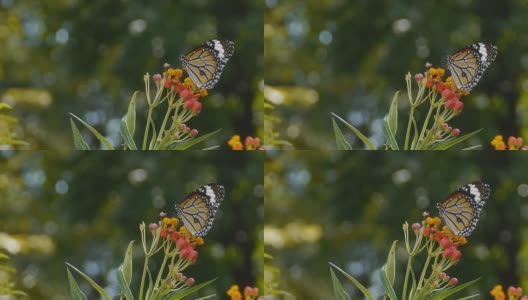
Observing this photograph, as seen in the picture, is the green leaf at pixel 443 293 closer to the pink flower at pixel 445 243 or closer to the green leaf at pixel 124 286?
the pink flower at pixel 445 243

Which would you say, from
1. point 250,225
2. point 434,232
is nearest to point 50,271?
point 250,225

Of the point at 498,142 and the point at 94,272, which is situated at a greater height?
the point at 498,142

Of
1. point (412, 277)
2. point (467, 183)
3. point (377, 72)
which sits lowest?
point (412, 277)

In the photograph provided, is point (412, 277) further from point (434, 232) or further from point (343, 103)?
point (343, 103)

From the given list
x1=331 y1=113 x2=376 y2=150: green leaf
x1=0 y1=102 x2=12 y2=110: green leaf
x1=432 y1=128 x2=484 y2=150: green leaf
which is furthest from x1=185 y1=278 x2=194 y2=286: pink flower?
x1=432 y1=128 x2=484 y2=150: green leaf

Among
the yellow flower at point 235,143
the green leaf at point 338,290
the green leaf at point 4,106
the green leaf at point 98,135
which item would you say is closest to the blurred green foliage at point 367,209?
the green leaf at point 338,290

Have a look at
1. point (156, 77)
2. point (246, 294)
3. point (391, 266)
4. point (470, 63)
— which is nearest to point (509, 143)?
point (470, 63)
